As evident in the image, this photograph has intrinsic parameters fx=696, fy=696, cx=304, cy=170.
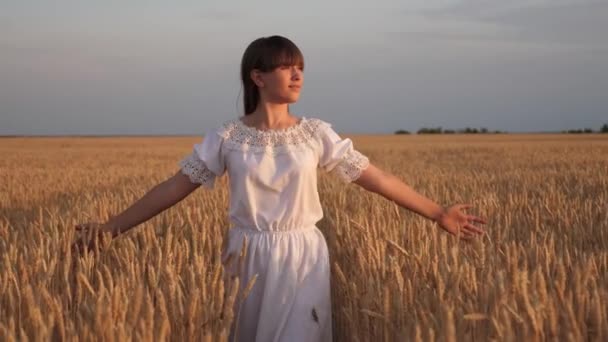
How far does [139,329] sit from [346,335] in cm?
110

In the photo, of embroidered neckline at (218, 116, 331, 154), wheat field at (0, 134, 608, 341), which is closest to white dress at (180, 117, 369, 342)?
embroidered neckline at (218, 116, 331, 154)

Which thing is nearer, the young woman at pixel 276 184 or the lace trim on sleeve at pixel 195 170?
the young woman at pixel 276 184

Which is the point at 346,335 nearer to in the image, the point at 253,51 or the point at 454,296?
the point at 454,296

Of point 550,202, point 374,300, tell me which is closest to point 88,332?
point 374,300

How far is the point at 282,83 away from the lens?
2508 millimetres

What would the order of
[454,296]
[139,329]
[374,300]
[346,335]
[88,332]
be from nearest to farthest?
[88,332], [139,329], [454,296], [374,300], [346,335]

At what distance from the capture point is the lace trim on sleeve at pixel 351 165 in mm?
2674

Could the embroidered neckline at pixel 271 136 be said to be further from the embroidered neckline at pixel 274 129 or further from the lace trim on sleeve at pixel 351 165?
the lace trim on sleeve at pixel 351 165

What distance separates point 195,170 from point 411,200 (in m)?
0.87

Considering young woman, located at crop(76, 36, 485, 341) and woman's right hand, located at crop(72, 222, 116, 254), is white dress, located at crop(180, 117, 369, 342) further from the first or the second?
woman's right hand, located at crop(72, 222, 116, 254)

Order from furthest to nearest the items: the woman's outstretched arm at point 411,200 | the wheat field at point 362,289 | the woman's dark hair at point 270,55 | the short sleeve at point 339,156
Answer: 1. the woman's outstretched arm at point 411,200
2. the short sleeve at point 339,156
3. the woman's dark hair at point 270,55
4. the wheat field at point 362,289

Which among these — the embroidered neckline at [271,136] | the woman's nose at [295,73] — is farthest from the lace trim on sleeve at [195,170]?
the woman's nose at [295,73]

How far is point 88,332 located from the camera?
1.71 m

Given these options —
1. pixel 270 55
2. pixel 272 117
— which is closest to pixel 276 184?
pixel 272 117
